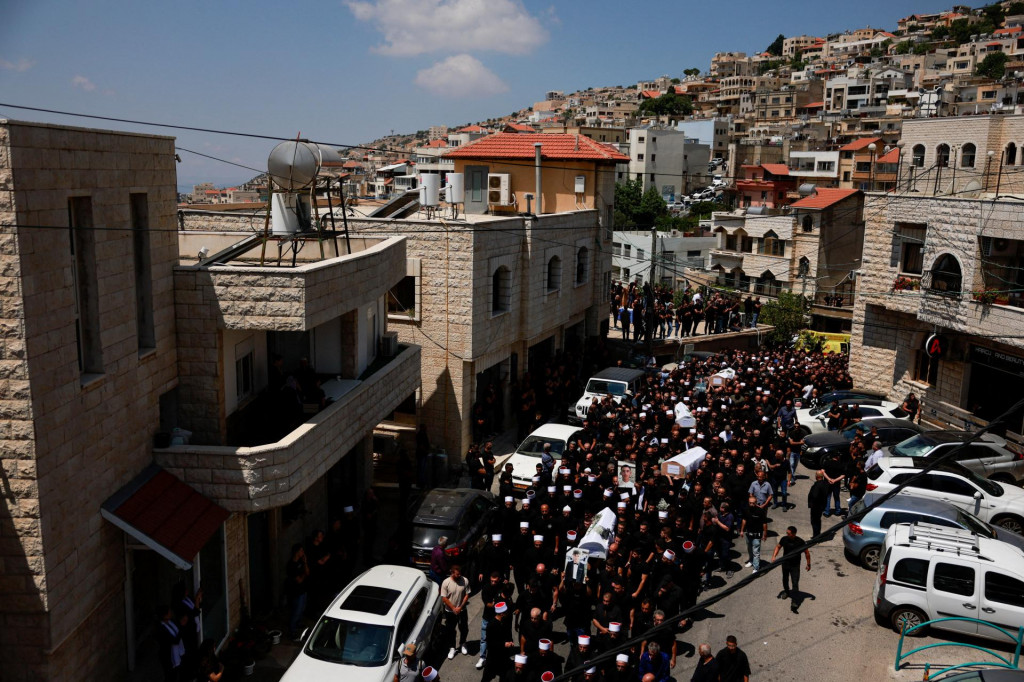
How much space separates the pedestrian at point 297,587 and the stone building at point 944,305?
1740 cm

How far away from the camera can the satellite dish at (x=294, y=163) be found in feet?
49.5

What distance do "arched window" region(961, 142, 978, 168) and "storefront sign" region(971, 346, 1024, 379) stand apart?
10.2 meters

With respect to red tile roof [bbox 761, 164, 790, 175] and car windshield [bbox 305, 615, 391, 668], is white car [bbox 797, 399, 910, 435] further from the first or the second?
red tile roof [bbox 761, 164, 790, 175]

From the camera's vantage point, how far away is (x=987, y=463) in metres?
18.8

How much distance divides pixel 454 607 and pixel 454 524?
2.43 meters

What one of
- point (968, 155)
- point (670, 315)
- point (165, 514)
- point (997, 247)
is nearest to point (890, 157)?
point (968, 155)

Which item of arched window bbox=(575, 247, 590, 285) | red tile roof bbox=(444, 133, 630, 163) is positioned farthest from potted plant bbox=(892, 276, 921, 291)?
red tile roof bbox=(444, 133, 630, 163)

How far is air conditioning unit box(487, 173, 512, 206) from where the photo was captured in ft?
94.9

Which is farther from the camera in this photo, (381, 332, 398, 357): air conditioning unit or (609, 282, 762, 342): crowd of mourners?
(609, 282, 762, 342): crowd of mourners

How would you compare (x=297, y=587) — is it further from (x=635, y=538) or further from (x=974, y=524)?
(x=974, y=524)

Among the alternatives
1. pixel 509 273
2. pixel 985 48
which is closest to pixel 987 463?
pixel 509 273

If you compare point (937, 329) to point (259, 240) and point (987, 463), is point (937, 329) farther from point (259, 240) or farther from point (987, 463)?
point (259, 240)

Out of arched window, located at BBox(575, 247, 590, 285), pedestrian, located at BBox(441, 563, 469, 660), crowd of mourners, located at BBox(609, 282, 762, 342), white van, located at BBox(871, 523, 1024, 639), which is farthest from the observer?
crowd of mourners, located at BBox(609, 282, 762, 342)

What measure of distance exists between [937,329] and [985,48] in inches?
5267
